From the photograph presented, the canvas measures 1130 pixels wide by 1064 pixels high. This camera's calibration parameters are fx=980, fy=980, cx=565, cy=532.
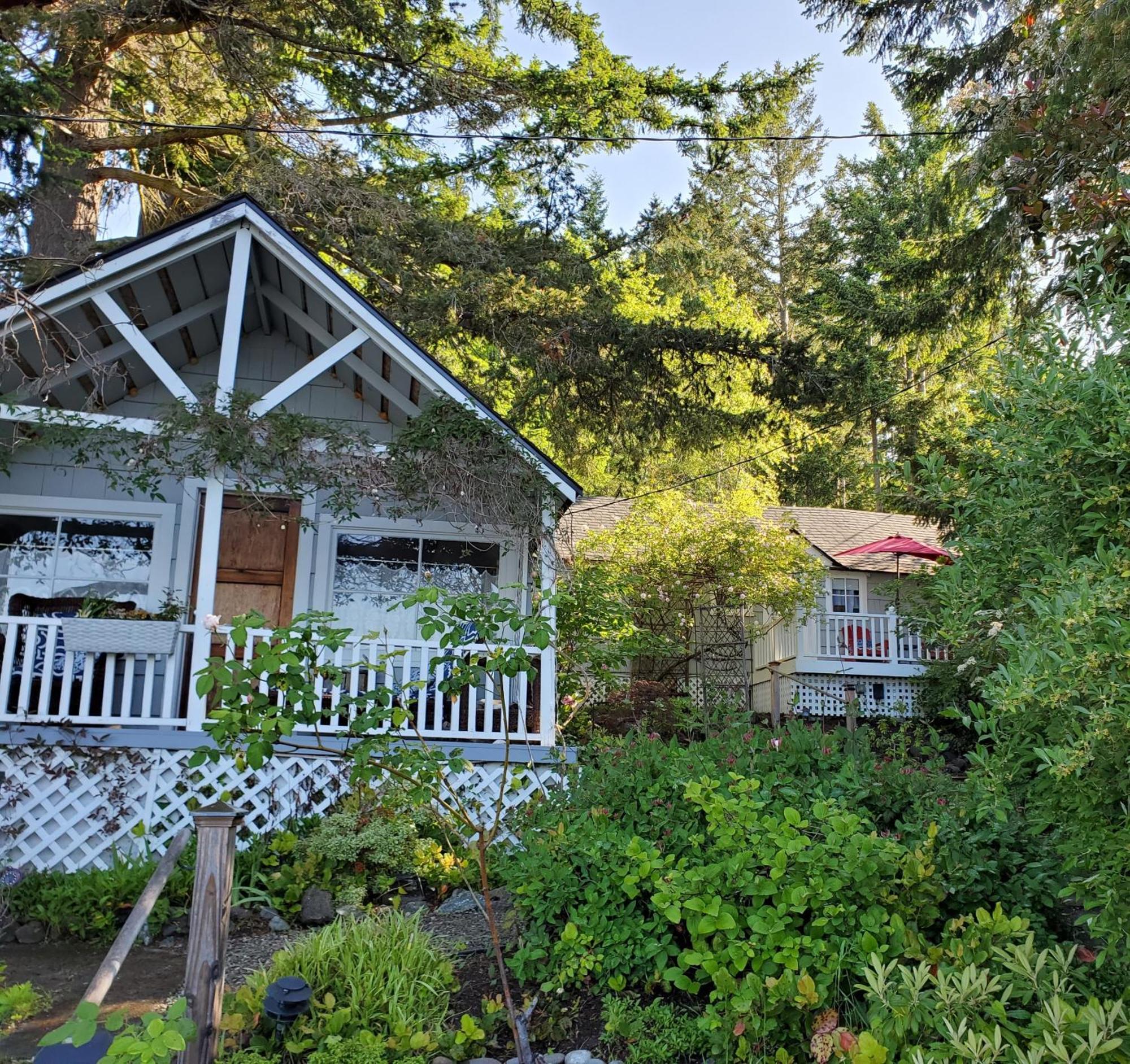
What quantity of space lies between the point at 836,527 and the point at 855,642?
4.55m

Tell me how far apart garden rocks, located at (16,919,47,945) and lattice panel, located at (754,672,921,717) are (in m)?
12.0

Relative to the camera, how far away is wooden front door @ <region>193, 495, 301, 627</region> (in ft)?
31.5

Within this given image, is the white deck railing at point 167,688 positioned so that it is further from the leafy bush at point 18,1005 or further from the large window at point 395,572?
the leafy bush at point 18,1005

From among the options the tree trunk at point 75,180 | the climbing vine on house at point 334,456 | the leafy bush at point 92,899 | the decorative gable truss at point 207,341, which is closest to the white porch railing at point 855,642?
the decorative gable truss at point 207,341

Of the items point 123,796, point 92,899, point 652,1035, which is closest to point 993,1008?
point 652,1035

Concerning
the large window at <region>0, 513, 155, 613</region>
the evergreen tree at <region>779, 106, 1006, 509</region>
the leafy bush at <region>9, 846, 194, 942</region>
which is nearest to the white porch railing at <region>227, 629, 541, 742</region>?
the large window at <region>0, 513, 155, 613</region>

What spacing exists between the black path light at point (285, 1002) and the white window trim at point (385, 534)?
5.66m

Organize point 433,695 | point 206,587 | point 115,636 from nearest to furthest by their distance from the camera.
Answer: point 115,636
point 206,587
point 433,695

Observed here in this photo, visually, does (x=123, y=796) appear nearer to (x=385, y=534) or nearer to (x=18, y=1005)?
(x=18, y=1005)

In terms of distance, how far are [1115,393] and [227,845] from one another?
11.6ft

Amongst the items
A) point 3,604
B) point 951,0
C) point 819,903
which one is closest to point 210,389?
point 3,604

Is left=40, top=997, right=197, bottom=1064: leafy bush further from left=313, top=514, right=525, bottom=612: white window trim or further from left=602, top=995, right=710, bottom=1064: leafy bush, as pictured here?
left=313, top=514, right=525, bottom=612: white window trim

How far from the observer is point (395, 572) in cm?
1017

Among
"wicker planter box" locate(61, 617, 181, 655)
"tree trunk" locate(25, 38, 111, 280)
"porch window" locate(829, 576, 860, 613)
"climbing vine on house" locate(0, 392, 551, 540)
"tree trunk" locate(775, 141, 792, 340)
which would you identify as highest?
"tree trunk" locate(775, 141, 792, 340)
